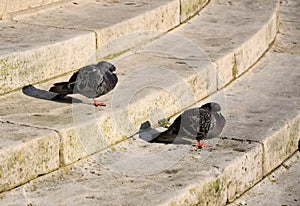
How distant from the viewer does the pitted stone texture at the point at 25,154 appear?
4.34 m

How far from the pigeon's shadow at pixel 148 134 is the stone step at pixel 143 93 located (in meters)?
0.05

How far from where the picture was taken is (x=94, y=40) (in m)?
6.29

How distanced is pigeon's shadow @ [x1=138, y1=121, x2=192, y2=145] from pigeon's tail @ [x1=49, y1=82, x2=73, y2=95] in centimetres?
64

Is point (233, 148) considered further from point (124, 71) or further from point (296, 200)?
point (124, 71)

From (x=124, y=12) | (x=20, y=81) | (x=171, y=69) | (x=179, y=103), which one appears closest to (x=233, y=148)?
(x=179, y=103)

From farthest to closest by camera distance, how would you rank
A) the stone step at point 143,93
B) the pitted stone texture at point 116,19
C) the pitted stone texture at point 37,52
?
1. the pitted stone texture at point 116,19
2. the pitted stone texture at point 37,52
3. the stone step at point 143,93

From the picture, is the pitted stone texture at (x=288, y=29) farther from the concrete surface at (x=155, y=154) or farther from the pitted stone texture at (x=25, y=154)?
the pitted stone texture at (x=25, y=154)

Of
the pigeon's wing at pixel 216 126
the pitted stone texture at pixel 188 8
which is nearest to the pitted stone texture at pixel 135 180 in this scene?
the pigeon's wing at pixel 216 126

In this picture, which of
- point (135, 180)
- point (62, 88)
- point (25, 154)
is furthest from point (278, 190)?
point (25, 154)

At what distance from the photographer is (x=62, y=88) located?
17.7ft

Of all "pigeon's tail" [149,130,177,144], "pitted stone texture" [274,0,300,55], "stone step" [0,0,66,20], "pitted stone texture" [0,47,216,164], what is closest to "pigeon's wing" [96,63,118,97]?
"pitted stone texture" [0,47,216,164]

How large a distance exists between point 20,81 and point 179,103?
1.34 meters

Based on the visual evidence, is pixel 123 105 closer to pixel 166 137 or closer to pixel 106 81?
pixel 106 81

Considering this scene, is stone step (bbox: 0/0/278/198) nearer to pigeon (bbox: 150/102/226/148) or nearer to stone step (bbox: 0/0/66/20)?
pigeon (bbox: 150/102/226/148)
